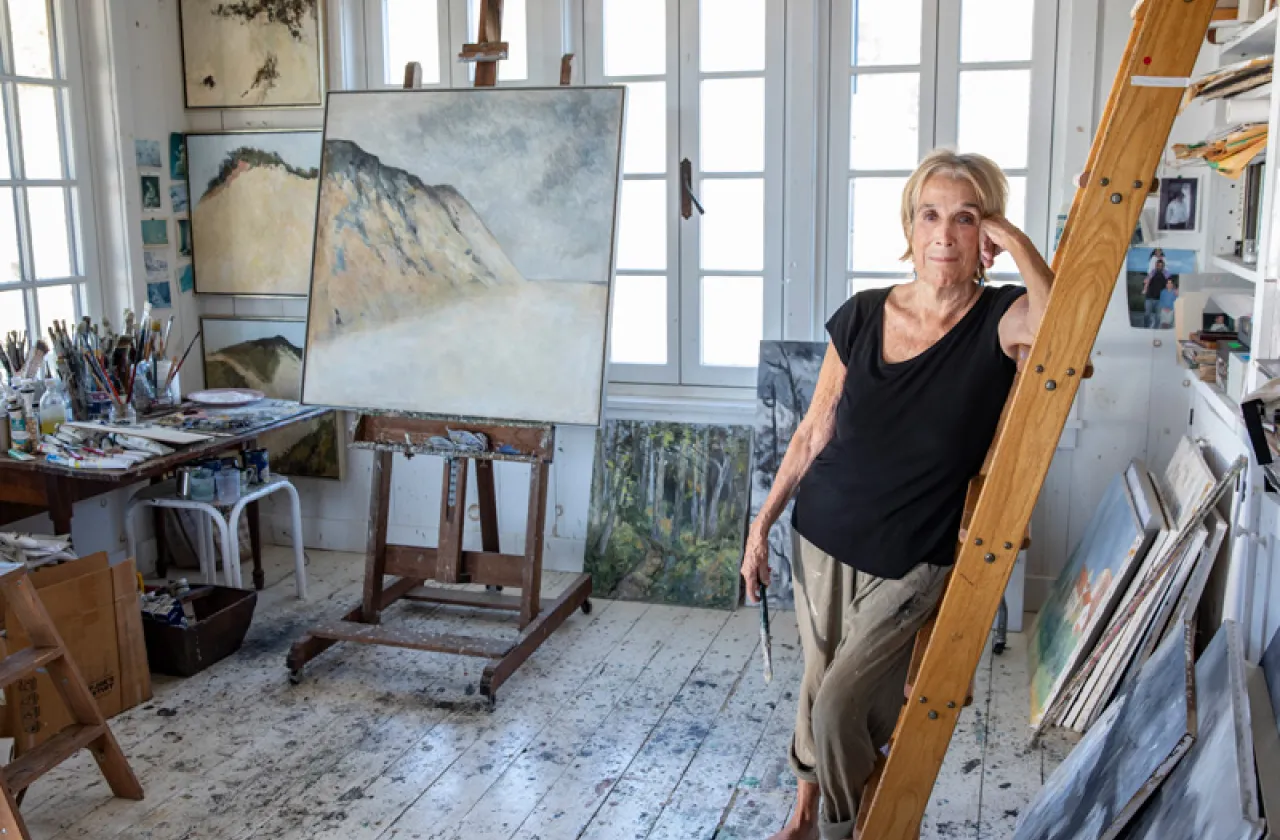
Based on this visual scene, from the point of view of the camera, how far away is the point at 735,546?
13.5ft

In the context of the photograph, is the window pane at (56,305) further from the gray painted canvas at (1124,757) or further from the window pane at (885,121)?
the gray painted canvas at (1124,757)

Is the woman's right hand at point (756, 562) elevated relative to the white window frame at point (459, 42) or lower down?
lower down

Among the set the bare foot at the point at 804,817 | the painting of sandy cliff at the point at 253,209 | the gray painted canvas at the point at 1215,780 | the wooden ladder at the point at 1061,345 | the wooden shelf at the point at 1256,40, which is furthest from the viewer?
the painting of sandy cliff at the point at 253,209

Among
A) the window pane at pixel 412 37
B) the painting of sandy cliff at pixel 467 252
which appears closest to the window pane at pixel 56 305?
the painting of sandy cliff at pixel 467 252

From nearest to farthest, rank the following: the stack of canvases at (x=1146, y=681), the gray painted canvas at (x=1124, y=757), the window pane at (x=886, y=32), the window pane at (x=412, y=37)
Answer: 1. the stack of canvases at (x=1146, y=681)
2. the gray painted canvas at (x=1124, y=757)
3. the window pane at (x=886, y=32)
4. the window pane at (x=412, y=37)

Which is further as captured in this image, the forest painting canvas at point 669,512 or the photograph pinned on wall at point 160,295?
the photograph pinned on wall at point 160,295

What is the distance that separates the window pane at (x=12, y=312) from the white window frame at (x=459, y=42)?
4.65 feet

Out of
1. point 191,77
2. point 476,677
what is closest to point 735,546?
point 476,677

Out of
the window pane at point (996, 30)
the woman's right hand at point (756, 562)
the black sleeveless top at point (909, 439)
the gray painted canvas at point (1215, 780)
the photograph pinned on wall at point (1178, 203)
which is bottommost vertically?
the gray painted canvas at point (1215, 780)

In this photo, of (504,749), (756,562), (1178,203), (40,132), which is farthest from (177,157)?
(1178,203)

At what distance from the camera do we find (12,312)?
3.86 metres

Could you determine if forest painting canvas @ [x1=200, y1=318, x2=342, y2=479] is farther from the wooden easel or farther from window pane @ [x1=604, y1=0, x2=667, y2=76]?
window pane @ [x1=604, y1=0, x2=667, y2=76]

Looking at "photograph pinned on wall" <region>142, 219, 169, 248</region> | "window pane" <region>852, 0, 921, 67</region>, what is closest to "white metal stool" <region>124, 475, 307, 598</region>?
"photograph pinned on wall" <region>142, 219, 169, 248</region>

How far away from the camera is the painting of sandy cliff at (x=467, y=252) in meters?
3.47
